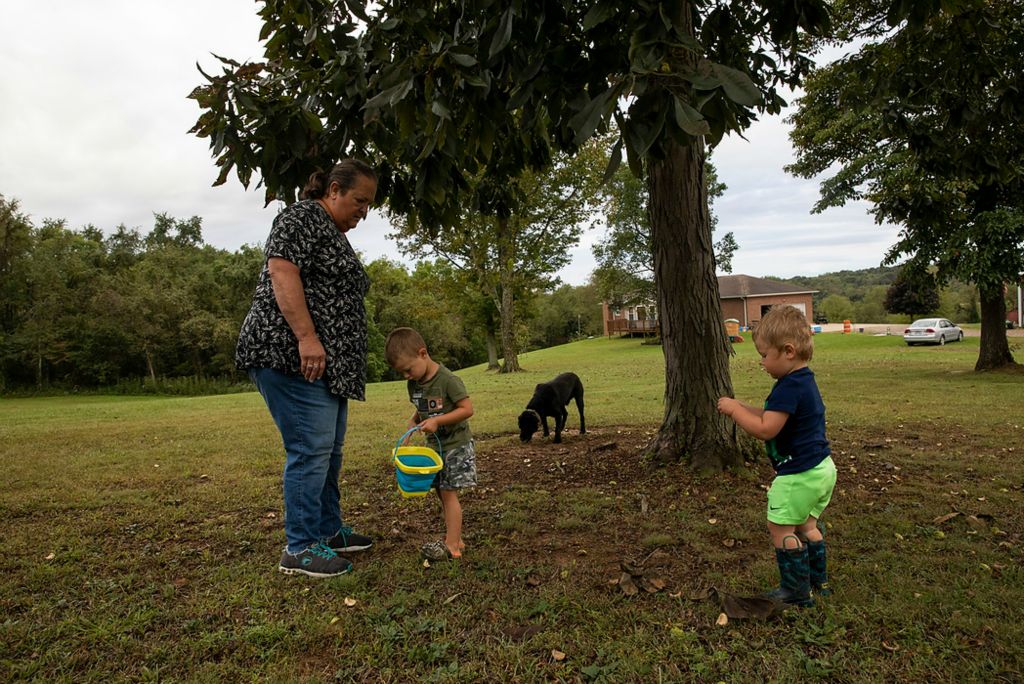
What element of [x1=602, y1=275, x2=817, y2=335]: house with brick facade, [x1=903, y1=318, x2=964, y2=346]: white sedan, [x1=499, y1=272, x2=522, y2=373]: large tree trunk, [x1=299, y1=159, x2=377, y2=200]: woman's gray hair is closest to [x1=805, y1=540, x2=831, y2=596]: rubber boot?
[x1=299, y1=159, x2=377, y2=200]: woman's gray hair

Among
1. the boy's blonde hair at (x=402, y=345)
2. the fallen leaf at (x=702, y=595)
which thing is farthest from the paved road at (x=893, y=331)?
the boy's blonde hair at (x=402, y=345)

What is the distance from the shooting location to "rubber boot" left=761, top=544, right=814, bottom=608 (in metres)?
2.64

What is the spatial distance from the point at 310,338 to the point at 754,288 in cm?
5336

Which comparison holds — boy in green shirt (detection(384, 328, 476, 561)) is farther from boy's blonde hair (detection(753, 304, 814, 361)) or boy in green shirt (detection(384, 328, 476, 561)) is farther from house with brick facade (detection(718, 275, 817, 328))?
house with brick facade (detection(718, 275, 817, 328))

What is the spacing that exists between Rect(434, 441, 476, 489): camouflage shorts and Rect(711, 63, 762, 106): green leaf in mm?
2338

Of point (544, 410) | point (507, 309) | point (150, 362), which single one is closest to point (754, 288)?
point (507, 309)

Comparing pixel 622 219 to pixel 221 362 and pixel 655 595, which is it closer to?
pixel 221 362

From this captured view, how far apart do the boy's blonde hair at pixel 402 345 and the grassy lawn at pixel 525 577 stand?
116 cm

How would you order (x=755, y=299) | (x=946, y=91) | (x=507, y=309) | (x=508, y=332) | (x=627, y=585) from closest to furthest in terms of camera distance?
1. (x=627, y=585)
2. (x=946, y=91)
3. (x=508, y=332)
4. (x=507, y=309)
5. (x=755, y=299)

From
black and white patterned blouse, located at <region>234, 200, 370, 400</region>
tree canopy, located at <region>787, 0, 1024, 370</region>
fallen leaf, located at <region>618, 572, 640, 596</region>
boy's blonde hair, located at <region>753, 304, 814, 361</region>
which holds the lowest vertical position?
fallen leaf, located at <region>618, 572, 640, 596</region>

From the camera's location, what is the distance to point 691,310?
4.94m

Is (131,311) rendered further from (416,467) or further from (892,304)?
(892,304)

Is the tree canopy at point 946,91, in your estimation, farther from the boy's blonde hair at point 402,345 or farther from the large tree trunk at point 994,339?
the large tree trunk at point 994,339

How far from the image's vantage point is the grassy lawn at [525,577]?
2.30 m
